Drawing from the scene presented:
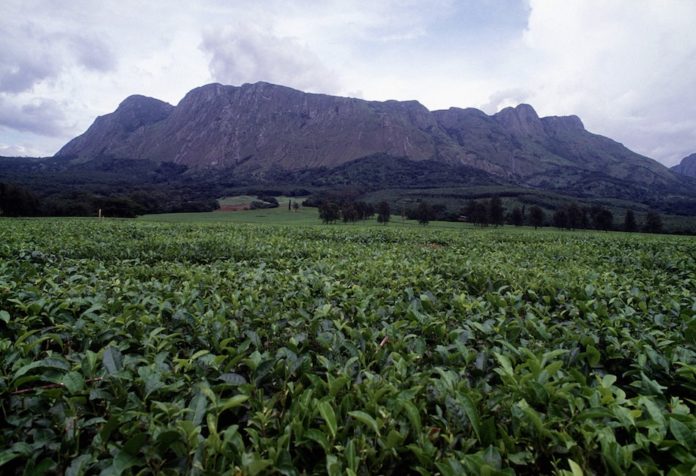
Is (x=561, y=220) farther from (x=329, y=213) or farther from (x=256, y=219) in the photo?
(x=256, y=219)

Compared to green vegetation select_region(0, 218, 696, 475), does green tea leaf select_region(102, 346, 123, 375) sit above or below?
above

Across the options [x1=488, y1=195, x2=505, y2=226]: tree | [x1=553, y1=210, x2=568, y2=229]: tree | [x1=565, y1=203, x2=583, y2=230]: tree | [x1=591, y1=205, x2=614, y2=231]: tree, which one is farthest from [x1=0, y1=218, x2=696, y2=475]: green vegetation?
[x1=591, y1=205, x2=614, y2=231]: tree

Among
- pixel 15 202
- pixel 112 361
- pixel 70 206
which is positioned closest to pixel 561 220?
pixel 112 361

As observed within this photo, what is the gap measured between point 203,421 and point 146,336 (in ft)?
4.68

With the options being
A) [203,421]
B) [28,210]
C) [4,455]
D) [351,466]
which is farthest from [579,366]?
[28,210]

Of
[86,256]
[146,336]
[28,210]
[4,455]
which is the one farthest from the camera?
[28,210]

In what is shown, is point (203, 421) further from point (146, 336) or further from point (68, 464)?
point (146, 336)

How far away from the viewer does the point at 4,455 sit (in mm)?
1857

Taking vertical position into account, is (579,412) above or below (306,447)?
above

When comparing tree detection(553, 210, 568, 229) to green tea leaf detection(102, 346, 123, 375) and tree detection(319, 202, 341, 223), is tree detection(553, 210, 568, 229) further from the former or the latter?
green tea leaf detection(102, 346, 123, 375)

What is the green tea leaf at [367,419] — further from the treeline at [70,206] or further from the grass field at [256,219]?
the grass field at [256,219]

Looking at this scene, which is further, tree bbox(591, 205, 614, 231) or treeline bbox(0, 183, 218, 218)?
tree bbox(591, 205, 614, 231)

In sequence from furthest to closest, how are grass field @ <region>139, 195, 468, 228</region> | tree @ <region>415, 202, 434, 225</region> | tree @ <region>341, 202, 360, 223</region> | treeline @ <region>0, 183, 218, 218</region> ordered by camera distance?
tree @ <region>415, 202, 434, 225</region>
tree @ <region>341, 202, 360, 223</region>
grass field @ <region>139, 195, 468, 228</region>
treeline @ <region>0, 183, 218, 218</region>

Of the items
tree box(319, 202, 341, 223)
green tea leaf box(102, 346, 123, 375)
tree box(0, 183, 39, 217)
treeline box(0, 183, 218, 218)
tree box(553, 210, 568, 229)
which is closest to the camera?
green tea leaf box(102, 346, 123, 375)
